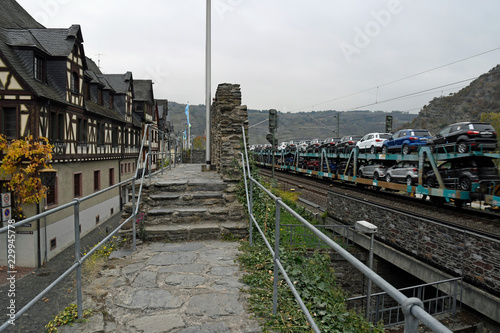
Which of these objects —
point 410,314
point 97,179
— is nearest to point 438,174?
point 410,314

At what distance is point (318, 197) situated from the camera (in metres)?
18.9

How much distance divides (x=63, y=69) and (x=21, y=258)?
992 cm

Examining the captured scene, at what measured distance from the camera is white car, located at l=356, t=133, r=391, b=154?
20.8 meters

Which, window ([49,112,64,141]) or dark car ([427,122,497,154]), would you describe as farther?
window ([49,112,64,141])

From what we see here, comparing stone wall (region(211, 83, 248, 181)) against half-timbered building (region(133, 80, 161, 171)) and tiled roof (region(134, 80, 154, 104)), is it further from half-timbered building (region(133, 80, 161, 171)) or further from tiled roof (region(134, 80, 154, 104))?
tiled roof (region(134, 80, 154, 104))

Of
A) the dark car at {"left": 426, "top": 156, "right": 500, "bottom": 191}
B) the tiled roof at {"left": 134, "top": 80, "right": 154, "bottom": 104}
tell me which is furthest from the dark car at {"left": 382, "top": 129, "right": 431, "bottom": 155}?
the tiled roof at {"left": 134, "top": 80, "right": 154, "bottom": 104}

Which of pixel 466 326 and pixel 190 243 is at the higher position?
pixel 190 243

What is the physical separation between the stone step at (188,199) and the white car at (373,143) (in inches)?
646

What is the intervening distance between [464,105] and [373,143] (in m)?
65.4

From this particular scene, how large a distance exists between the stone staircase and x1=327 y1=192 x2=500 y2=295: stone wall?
5136mm

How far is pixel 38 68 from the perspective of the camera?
16781mm

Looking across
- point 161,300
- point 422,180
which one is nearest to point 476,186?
point 422,180

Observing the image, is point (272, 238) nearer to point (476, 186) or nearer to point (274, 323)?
point (274, 323)

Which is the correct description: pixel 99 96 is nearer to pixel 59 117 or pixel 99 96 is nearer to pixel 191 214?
pixel 59 117
